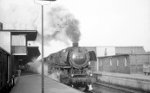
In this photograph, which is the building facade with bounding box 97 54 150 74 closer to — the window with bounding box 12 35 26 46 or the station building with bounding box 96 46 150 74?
the station building with bounding box 96 46 150 74

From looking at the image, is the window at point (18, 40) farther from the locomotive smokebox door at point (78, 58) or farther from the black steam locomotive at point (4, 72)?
the black steam locomotive at point (4, 72)

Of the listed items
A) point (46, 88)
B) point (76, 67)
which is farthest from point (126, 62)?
point (46, 88)

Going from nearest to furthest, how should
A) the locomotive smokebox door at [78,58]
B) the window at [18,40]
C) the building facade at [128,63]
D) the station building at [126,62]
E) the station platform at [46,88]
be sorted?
the station platform at [46,88], the locomotive smokebox door at [78,58], the building facade at [128,63], the station building at [126,62], the window at [18,40]

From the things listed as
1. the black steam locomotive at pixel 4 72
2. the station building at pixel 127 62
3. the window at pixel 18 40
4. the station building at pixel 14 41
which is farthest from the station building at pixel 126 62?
the black steam locomotive at pixel 4 72

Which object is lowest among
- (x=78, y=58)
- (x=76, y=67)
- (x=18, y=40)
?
(x=76, y=67)

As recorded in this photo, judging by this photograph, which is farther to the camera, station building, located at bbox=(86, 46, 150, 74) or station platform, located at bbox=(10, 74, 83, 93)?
station building, located at bbox=(86, 46, 150, 74)

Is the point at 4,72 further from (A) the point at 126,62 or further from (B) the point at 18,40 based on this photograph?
(A) the point at 126,62

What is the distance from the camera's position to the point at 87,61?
17328mm

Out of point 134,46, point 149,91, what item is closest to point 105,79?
point 149,91

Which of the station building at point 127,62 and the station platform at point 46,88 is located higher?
the station building at point 127,62

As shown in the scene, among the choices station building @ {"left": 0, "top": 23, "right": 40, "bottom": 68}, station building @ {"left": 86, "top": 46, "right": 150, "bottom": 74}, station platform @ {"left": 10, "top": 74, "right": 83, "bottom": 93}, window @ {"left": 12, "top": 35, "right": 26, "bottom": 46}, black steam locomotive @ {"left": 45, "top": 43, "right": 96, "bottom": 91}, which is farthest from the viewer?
window @ {"left": 12, "top": 35, "right": 26, "bottom": 46}

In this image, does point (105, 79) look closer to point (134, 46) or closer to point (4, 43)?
point (4, 43)

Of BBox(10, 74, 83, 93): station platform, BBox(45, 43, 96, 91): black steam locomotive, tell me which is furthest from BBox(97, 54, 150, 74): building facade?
BBox(10, 74, 83, 93): station platform

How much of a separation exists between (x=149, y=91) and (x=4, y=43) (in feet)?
54.0
